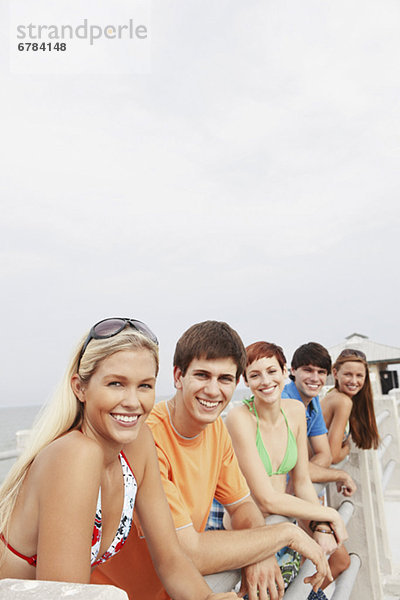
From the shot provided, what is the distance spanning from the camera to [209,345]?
2.02m

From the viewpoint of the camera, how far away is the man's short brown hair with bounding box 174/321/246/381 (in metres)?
2.03

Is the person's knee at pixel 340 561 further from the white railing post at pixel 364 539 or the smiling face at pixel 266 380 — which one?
the smiling face at pixel 266 380

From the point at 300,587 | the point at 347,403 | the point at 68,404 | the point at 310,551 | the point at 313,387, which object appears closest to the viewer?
the point at 300,587

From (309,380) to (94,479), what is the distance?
2.32 m

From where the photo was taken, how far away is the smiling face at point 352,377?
3.58 m

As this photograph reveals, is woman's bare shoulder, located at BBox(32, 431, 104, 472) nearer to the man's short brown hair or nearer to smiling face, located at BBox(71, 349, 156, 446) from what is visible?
smiling face, located at BBox(71, 349, 156, 446)

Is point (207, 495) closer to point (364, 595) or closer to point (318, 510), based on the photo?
point (318, 510)

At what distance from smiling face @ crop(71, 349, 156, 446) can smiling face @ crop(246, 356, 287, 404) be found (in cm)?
116

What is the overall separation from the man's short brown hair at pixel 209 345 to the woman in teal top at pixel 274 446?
45 centimetres

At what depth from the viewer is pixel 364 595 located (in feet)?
8.50

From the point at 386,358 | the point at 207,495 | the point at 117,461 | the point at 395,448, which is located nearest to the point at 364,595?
the point at 207,495

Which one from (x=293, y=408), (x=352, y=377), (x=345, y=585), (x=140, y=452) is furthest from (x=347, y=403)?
(x=140, y=452)

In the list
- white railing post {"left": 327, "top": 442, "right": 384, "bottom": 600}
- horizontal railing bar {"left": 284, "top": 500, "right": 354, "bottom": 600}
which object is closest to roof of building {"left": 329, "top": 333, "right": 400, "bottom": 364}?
white railing post {"left": 327, "top": 442, "right": 384, "bottom": 600}

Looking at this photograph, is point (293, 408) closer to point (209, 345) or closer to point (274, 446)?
point (274, 446)
